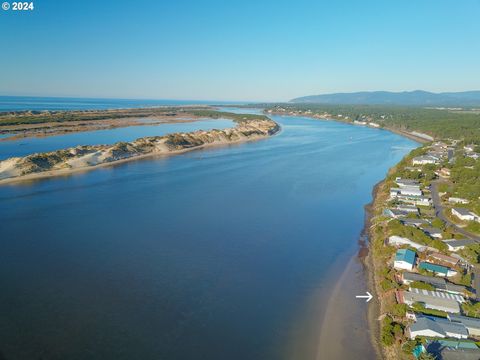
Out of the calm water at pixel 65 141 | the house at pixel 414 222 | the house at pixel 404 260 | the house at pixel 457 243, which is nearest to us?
the house at pixel 404 260

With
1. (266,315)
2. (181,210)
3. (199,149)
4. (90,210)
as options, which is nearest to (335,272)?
(266,315)

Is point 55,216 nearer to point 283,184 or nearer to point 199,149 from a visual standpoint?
point 283,184

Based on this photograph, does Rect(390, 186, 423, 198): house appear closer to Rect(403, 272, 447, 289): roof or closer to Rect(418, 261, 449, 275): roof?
Rect(418, 261, 449, 275): roof

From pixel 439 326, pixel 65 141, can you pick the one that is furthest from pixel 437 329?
pixel 65 141

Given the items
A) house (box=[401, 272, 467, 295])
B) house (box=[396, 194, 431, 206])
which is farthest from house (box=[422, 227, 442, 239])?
house (box=[396, 194, 431, 206])

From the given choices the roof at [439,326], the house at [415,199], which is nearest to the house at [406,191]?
the house at [415,199]

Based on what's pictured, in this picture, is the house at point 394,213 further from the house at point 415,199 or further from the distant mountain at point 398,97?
the distant mountain at point 398,97
